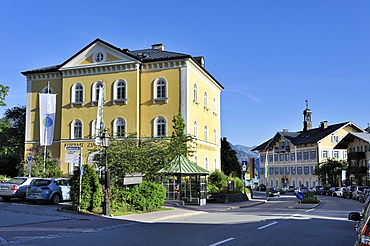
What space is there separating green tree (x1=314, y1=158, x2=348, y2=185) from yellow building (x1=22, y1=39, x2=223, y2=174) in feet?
124

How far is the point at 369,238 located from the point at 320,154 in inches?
2996

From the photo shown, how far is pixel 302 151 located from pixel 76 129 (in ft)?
186

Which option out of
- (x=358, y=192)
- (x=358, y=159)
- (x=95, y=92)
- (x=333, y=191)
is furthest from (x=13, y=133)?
(x=358, y=159)

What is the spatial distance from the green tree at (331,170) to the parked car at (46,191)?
5561 centimetres

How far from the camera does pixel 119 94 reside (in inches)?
1490

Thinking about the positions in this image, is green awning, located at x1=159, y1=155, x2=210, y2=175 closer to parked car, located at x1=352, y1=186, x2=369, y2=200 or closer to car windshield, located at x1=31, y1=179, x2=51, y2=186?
car windshield, located at x1=31, y1=179, x2=51, y2=186

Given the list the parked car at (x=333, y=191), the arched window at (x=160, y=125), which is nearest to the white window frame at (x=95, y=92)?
the arched window at (x=160, y=125)

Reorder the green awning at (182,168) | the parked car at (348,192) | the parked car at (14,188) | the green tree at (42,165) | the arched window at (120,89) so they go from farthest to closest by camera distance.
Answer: the parked car at (348,192), the arched window at (120,89), the green tree at (42,165), the green awning at (182,168), the parked car at (14,188)

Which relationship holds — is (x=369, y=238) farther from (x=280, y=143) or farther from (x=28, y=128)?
(x=280, y=143)

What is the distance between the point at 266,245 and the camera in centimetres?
1077

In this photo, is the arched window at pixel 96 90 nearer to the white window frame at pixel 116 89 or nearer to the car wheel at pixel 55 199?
the white window frame at pixel 116 89

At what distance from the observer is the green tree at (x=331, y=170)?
70.5m

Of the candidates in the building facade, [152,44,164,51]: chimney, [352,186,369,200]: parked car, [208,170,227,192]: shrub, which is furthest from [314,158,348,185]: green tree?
[152,44,164,51]: chimney

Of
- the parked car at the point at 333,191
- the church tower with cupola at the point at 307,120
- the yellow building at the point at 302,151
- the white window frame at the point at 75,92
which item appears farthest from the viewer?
the church tower with cupola at the point at 307,120
